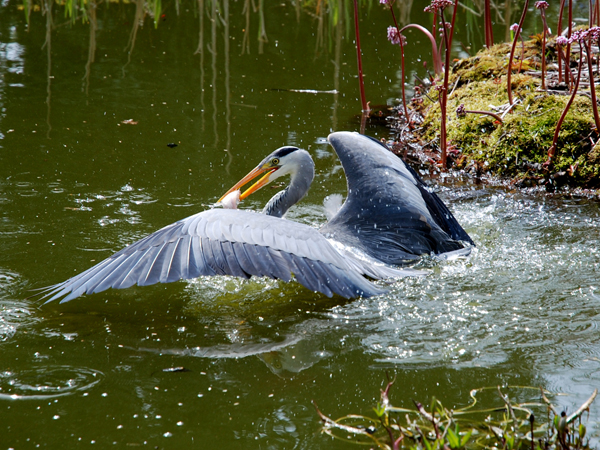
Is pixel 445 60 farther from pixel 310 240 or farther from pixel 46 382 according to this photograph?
pixel 46 382

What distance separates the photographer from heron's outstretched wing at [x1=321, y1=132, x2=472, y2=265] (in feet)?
13.0

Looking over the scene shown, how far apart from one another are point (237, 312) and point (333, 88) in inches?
182

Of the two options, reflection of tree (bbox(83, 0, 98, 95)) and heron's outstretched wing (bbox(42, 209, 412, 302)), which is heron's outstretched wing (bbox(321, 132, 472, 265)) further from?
reflection of tree (bbox(83, 0, 98, 95))

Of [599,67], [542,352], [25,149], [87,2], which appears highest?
[87,2]

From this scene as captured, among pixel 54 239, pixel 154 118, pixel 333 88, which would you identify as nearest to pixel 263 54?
pixel 333 88

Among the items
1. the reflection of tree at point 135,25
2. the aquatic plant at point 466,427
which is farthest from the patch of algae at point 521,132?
the reflection of tree at point 135,25

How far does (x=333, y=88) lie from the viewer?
7.50 meters

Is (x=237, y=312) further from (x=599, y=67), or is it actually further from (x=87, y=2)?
(x=87, y=2)

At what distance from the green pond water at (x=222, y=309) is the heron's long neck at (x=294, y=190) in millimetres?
357

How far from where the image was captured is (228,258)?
3162 mm

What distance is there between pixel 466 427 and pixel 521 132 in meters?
3.58

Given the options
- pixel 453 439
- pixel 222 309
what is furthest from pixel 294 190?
pixel 453 439

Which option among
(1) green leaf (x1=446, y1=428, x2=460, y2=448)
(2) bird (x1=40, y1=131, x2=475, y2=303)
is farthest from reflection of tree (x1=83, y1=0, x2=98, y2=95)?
(1) green leaf (x1=446, y1=428, x2=460, y2=448)

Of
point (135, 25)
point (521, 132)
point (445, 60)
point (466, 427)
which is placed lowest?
point (466, 427)
